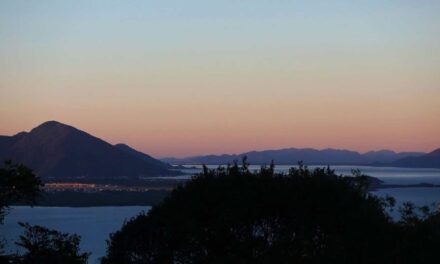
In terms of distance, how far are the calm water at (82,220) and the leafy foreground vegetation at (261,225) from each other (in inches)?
1309

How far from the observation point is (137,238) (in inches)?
619

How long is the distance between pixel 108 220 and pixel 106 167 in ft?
298

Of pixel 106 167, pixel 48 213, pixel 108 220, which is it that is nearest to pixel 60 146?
pixel 106 167

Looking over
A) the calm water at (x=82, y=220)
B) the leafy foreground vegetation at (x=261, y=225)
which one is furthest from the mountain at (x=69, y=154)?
the leafy foreground vegetation at (x=261, y=225)

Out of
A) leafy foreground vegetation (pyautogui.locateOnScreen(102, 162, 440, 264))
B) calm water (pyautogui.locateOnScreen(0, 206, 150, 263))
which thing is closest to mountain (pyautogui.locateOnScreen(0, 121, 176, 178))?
calm water (pyautogui.locateOnScreen(0, 206, 150, 263))

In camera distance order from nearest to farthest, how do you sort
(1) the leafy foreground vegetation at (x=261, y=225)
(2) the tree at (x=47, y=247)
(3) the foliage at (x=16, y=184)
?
(3) the foliage at (x=16, y=184) < (2) the tree at (x=47, y=247) < (1) the leafy foreground vegetation at (x=261, y=225)

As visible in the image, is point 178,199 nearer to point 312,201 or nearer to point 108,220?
point 312,201

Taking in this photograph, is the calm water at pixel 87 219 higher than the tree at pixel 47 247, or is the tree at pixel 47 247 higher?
the tree at pixel 47 247

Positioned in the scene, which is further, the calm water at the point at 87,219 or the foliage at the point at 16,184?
the calm water at the point at 87,219

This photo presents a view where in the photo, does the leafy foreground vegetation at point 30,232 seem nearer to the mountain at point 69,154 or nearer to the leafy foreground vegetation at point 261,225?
the leafy foreground vegetation at point 261,225

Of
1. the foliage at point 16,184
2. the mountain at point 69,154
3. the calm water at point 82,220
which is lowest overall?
the calm water at point 82,220

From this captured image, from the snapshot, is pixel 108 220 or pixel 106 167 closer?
pixel 108 220

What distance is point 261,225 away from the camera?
15172 millimetres

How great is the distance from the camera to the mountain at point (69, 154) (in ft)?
537
